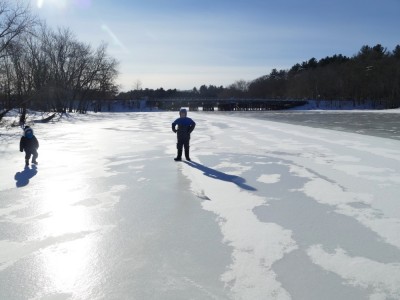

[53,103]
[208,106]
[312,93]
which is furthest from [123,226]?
[312,93]

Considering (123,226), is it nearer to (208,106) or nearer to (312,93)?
(208,106)

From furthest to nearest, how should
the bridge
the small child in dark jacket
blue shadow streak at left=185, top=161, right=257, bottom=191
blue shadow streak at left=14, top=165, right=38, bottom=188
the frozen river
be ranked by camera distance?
1. the bridge
2. the frozen river
3. the small child in dark jacket
4. blue shadow streak at left=14, top=165, right=38, bottom=188
5. blue shadow streak at left=185, top=161, right=257, bottom=191

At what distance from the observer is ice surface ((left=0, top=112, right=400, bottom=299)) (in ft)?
9.67

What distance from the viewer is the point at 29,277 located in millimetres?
3084

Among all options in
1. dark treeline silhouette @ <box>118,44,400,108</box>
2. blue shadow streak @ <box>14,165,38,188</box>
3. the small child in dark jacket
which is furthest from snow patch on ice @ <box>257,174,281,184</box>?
dark treeline silhouette @ <box>118,44,400,108</box>

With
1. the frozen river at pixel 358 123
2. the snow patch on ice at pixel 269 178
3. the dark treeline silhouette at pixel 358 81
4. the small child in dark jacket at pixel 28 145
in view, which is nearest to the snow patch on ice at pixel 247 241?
the snow patch on ice at pixel 269 178

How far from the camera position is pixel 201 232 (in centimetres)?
417

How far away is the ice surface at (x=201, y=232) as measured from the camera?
295 cm

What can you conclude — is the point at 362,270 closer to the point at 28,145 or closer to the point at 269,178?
the point at 269,178

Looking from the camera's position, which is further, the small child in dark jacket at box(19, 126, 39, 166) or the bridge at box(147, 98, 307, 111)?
the bridge at box(147, 98, 307, 111)

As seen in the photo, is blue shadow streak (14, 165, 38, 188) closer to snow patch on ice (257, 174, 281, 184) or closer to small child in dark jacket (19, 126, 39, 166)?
small child in dark jacket (19, 126, 39, 166)

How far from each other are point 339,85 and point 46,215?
93026mm

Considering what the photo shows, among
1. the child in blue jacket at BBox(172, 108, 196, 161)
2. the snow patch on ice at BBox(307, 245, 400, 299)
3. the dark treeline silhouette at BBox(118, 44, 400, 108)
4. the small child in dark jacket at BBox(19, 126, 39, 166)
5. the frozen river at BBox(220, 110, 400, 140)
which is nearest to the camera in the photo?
the snow patch on ice at BBox(307, 245, 400, 299)

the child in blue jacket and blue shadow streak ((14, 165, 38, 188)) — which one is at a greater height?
the child in blue jacket
